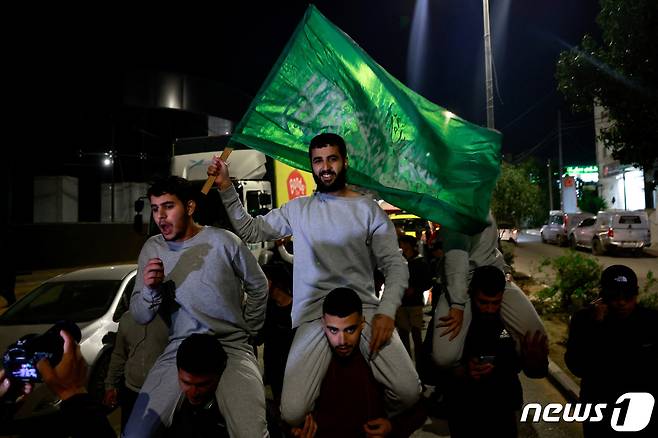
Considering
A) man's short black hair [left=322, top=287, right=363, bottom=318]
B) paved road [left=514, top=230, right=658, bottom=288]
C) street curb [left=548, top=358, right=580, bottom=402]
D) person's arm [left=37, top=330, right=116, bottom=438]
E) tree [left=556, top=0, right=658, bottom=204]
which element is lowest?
street curb [left=548, top=358, right=580, bottom=402]

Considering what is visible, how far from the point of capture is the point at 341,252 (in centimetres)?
299

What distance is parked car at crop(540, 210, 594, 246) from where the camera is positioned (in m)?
30.0

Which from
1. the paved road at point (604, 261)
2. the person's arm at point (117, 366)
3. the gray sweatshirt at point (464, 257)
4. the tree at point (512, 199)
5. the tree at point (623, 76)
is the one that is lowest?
the paved road at point (604, 261)

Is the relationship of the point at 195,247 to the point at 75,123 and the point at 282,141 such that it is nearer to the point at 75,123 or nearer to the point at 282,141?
the point at 282,141

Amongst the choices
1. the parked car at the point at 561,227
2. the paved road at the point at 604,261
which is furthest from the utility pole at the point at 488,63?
the parked car at the point at 561,227

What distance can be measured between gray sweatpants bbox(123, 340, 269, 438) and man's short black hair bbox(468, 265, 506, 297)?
5.19 ft

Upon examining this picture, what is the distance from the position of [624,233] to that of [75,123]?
2636 centimetres

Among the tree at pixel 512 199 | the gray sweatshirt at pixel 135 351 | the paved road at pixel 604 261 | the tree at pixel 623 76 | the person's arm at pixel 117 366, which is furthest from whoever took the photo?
the tree at pixel 512 199

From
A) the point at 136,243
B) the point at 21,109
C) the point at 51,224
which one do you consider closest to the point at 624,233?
the point at 136,243

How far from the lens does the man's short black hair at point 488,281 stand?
137 inches

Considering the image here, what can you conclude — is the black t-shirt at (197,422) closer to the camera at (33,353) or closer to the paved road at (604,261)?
the camera at (33,353)

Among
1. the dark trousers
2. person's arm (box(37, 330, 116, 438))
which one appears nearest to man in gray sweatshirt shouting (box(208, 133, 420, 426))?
person's arm (box(37, 330, 116, 438))

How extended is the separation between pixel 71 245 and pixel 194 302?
68.5 feet

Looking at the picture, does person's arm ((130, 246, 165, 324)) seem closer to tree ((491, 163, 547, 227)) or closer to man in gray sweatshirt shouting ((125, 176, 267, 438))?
man in gray sweatshirt shouting ((125, 176, 267, 438))
